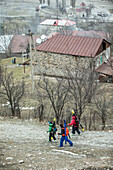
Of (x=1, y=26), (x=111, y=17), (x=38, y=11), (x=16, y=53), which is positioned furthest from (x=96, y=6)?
(x=16, y=53)

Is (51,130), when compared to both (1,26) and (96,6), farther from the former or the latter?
(96,6)

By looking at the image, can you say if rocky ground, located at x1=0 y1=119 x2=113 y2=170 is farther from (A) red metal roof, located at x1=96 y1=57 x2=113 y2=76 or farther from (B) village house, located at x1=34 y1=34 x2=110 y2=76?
(A) red metal roof, located at x1=96 y1=57 x2=113 y2=76

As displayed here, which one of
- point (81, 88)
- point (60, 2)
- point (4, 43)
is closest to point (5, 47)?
point (4, 43)

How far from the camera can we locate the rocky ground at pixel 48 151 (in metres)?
7.92

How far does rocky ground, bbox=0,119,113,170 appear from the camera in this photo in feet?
26.0

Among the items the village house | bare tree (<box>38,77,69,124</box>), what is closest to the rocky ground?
bare tree (<box>38,77,69,124</box>)

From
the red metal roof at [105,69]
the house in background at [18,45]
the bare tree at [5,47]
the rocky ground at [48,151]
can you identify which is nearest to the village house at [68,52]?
the red metal roof at [105,69]

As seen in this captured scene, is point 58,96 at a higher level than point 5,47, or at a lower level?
lower

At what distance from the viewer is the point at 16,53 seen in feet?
167

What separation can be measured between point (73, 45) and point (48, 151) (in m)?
19.7

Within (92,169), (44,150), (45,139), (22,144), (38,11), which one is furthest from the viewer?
(38,11)

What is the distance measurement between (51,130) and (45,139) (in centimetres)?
107

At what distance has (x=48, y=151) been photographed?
9.59 metres

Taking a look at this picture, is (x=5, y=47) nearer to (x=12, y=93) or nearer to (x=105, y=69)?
(x=105, y=69)
